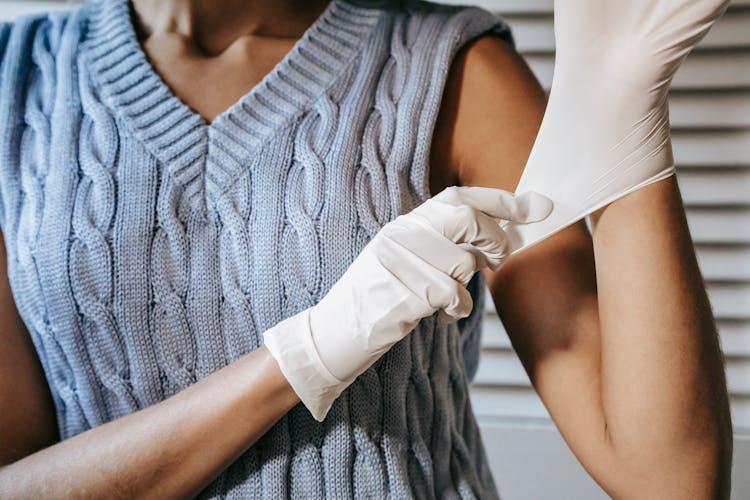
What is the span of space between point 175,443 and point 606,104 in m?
0.56

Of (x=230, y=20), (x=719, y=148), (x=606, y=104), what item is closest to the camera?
(x=606, y=104)

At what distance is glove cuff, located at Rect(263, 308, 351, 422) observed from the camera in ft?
2.53

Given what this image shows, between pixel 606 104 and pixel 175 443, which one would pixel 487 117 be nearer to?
pixel 606 104

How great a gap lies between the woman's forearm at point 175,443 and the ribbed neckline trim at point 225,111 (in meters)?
0.21

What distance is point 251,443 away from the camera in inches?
32.0

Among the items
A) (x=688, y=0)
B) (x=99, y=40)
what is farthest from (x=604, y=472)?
(x=99, y=40)

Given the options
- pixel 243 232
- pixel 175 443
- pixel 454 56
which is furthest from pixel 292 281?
pixel 454 56

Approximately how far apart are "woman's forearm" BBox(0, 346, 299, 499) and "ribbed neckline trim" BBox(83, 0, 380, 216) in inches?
8.5

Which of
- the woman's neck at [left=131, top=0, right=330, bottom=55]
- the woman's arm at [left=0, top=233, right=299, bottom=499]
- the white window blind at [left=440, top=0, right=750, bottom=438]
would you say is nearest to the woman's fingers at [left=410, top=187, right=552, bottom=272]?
the woman's arm at [left=0, top=233, right=299, bottom=499]

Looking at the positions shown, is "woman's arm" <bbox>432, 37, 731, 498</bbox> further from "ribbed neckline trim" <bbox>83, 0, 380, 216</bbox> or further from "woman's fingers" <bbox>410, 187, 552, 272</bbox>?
"ribbed neckline trim" <bbox>83, 0, 380, 216</bbox>

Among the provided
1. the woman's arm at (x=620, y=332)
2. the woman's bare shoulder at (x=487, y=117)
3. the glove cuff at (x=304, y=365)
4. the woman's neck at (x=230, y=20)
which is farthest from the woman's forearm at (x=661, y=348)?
the woman's neck at (x=230, y=20)

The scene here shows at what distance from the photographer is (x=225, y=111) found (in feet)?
2.99

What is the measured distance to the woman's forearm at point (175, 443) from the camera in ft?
2.61

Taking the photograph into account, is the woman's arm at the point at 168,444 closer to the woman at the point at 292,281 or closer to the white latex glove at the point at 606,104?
the woman at the point at 292,281
